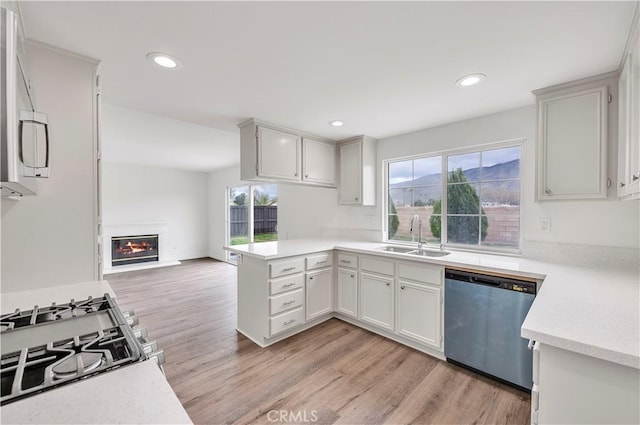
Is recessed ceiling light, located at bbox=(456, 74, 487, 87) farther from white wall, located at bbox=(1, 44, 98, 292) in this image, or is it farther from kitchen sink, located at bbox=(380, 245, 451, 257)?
white wall, located at bbox=(1, 44, 98, 292)

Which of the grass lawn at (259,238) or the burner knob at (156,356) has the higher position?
the burner knob at (156,356)

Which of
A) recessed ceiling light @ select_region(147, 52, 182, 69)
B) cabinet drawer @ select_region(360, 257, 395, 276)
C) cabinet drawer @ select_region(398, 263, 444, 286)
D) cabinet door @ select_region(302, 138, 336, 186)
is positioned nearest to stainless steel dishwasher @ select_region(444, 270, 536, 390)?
cabinet drawer @ select_region(398, 263, 444, 286)

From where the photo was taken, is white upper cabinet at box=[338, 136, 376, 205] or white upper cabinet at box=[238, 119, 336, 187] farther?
white upper cabinet at box=[338, 136, 376, 205]

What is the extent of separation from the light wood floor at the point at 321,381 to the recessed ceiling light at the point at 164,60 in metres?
2.28

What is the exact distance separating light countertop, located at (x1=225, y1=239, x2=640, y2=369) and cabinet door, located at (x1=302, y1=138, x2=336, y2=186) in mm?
1856

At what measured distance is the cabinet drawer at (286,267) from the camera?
2.60 meters

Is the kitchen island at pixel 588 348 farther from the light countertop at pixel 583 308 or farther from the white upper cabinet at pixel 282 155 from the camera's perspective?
the white upper cabinet at pixel 282 155

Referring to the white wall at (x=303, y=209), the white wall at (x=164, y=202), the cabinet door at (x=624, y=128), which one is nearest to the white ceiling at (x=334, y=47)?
the cabinet door at (x=624, y=128)

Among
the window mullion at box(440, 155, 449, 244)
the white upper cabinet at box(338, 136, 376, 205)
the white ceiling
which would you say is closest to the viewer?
the white ceiling

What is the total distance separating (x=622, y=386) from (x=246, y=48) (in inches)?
87.0

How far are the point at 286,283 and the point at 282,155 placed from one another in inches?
55.7

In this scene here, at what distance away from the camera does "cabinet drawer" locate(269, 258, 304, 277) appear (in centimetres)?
260

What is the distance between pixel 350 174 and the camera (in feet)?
11.8

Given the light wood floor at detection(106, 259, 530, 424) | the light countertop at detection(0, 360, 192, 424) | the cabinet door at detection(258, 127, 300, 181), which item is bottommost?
the light wood floor at detection(106, 259, 530, 424)
